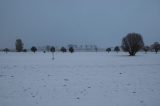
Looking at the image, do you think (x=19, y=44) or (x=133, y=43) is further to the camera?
(x=19, y=44)

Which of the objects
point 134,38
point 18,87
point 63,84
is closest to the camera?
point 18,87

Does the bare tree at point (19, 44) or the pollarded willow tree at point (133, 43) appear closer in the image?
the pollarded willow tree at point (133, 43)

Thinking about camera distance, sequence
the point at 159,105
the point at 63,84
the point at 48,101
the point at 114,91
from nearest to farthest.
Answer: the point at 159,105 → the point at 48,101 → the point at 114,91 → the point at 63,84

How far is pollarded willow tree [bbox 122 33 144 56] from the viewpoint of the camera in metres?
73.9

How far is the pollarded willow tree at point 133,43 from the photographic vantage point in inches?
2908

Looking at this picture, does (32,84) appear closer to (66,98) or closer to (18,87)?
(18,87)

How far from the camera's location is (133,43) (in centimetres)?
7338

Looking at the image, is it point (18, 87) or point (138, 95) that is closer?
point (138, 95)

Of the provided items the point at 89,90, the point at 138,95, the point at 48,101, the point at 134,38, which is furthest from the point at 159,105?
the point at 134,38

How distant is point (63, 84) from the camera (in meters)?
13.2

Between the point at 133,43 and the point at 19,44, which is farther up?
the point at 19,44

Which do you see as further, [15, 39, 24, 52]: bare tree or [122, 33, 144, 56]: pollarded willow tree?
[15, 39, 24, 52]: bare tree

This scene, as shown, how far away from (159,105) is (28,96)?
249 inches

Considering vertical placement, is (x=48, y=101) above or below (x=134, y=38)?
below
